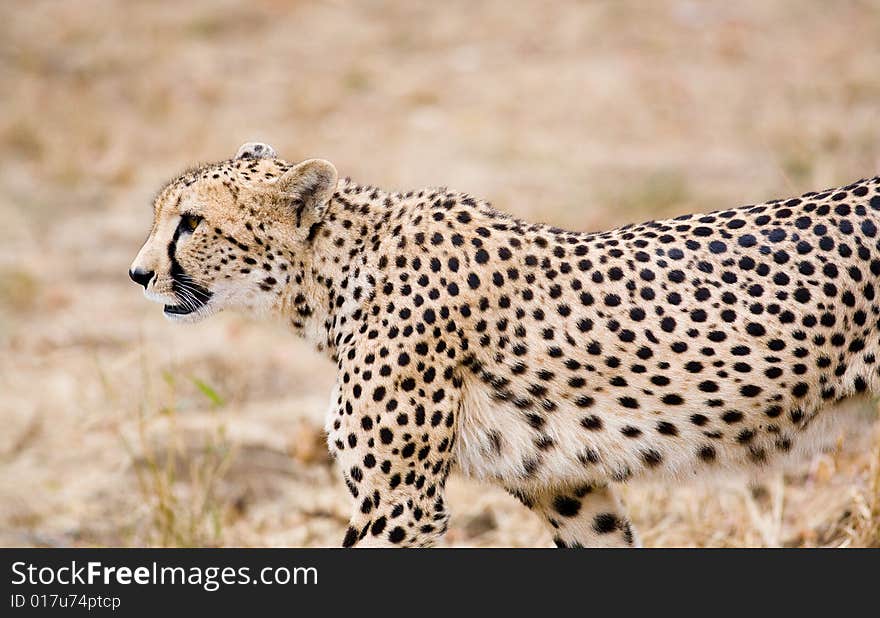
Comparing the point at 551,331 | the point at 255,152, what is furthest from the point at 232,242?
the point at 551,331

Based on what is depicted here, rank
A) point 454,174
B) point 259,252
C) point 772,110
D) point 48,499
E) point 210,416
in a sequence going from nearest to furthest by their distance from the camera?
point 259,252, point 48,499, point 210,416, point 454,174, point 772,110

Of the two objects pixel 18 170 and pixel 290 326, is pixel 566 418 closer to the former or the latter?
pixel 290 326

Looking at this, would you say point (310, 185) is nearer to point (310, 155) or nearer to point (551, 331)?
point (551, 331)

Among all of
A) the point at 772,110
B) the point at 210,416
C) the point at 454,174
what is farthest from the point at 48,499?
the point at 772,110

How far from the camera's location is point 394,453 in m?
3.49

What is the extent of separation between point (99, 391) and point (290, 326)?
3283 mm

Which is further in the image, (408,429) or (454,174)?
(454,174)

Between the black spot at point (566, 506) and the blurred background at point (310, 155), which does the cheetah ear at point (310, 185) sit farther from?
the black spot at point (566, 506)

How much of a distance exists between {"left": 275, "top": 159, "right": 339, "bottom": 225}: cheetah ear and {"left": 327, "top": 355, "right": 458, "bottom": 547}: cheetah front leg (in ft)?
1.89

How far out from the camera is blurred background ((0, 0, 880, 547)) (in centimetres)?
545

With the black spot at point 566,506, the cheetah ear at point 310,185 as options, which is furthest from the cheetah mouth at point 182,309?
the black spot at point 566,506

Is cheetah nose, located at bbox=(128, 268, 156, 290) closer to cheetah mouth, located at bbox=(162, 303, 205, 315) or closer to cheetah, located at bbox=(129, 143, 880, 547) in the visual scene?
cheetah, located at bbox=(129, 143, 880, 547)

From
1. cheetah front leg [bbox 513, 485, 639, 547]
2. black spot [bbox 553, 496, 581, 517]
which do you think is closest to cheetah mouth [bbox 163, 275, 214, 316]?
cheetah front leg [bbox 513, 485, 639, 547]

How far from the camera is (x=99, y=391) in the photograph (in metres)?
6.86
